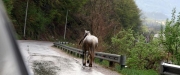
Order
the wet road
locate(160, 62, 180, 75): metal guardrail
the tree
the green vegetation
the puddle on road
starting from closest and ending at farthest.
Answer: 1. locate(160, 62, 180, 75): metal guardrail
2. the puddle on road
3. the wet road
4. the tree
5. the green vegetation

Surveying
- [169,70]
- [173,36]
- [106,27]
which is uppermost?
[106,27]

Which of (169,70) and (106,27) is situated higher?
(106,27)

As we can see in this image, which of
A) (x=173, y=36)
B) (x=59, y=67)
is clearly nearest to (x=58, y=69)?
(x=59, y=67)

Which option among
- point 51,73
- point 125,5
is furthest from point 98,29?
point 125,5

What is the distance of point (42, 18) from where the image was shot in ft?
278

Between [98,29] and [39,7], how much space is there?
44.7 metres

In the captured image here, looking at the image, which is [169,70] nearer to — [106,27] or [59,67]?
[59,67]

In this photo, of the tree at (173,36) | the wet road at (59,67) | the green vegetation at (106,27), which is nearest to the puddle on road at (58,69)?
the wet road at (59,67)

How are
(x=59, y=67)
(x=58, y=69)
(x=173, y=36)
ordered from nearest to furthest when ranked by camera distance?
(x=58, y=69)
(x=59, y=67)
(x=173, y=36)

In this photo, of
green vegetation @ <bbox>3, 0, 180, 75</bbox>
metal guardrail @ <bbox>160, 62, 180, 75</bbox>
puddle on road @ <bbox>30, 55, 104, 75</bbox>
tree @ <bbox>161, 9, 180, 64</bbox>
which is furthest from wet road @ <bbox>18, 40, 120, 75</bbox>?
tree @ <bbox>161, 9, 180, 64</bbox>

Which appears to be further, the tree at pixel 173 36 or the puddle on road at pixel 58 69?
the tree at pixel 173 36

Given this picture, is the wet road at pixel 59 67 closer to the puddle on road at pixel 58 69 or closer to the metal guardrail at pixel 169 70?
the puddle on road at pixel 58 69

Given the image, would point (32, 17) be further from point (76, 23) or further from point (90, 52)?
point (90, 52)

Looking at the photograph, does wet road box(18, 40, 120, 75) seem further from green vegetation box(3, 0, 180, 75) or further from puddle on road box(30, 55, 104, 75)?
green vegetation box(3, 0, 180, 75)
